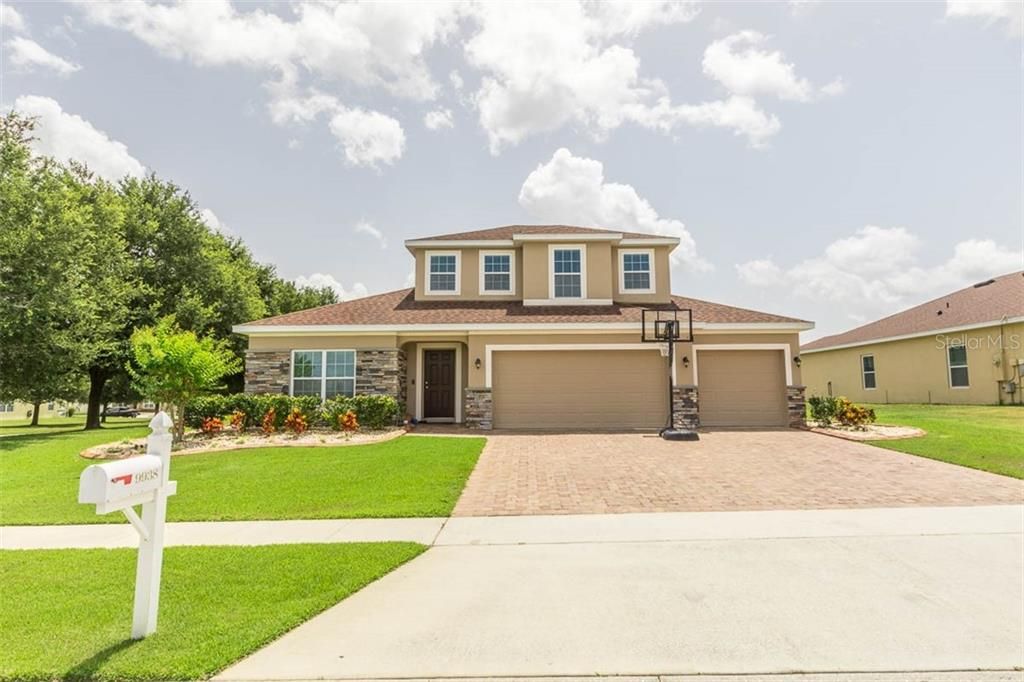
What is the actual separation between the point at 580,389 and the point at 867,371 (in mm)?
17602

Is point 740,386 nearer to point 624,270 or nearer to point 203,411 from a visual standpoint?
point 624,270

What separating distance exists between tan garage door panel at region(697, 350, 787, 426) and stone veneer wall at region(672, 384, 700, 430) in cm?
53

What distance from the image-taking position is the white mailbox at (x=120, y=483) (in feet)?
9.28

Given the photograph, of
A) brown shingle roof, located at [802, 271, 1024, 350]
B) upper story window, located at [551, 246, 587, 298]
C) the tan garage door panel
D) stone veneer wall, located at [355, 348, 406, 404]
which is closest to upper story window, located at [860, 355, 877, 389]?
brown shingle roof, located at [802, 271, 1024, 350]

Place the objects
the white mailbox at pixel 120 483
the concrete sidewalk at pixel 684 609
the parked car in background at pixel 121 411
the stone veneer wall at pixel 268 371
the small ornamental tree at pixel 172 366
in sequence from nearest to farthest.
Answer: the white mailbox at pixel 120 483 → the concrete sidewalk at pixel 684 609 → the small ornamental tree at pixel 172 366 → the stone veneer wall at pixel 268 371 → the parked car in background at pixel 121 411

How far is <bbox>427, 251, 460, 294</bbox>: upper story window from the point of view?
1788 centimetres

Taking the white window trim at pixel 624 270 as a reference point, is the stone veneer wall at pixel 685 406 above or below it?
below

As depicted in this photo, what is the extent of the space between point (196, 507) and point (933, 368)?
1005 inches

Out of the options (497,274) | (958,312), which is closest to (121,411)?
(497,274)

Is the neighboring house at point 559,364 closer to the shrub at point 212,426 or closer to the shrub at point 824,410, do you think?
the shrub at point 824,410

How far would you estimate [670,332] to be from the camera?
14.2 metres

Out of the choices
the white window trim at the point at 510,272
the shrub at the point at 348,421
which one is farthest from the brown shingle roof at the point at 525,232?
the shrub at the point at 348,421

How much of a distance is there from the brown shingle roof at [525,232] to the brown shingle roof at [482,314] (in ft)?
7.54

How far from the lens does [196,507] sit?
6996 mm
